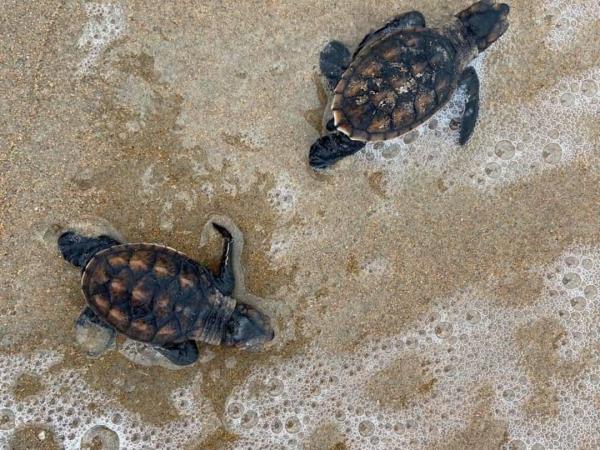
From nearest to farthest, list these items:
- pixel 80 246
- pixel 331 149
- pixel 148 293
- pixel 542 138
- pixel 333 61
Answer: pixel 148 293 → pixel 80 246 → pixel 331 149 → pixel 333 61 → pixel 542 138

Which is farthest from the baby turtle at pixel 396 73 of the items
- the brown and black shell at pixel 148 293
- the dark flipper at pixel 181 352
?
the dark flipper at pixel 181 352

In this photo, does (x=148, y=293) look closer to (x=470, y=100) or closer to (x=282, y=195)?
(x=282, y=195)

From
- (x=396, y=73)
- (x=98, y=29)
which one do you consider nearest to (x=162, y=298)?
(x=98, y=29)

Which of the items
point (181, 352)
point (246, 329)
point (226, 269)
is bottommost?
point (246, 329)

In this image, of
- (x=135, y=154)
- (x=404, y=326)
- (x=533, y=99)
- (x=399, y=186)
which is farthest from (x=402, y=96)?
(x=135, y=154)

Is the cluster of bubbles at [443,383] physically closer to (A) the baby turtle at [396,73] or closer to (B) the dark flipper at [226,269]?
(B) the dark flipper at [226,269]

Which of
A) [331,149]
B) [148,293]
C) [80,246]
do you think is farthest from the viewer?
[331,149]

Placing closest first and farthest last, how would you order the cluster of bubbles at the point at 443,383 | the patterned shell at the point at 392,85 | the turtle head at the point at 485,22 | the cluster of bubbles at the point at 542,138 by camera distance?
the patterned shell at the point at 392,85 < the turtle head at the point at 485,22 < the cluster of bubbles at the point at 443,383 < the cluster of bubbles at the point at 542,138
